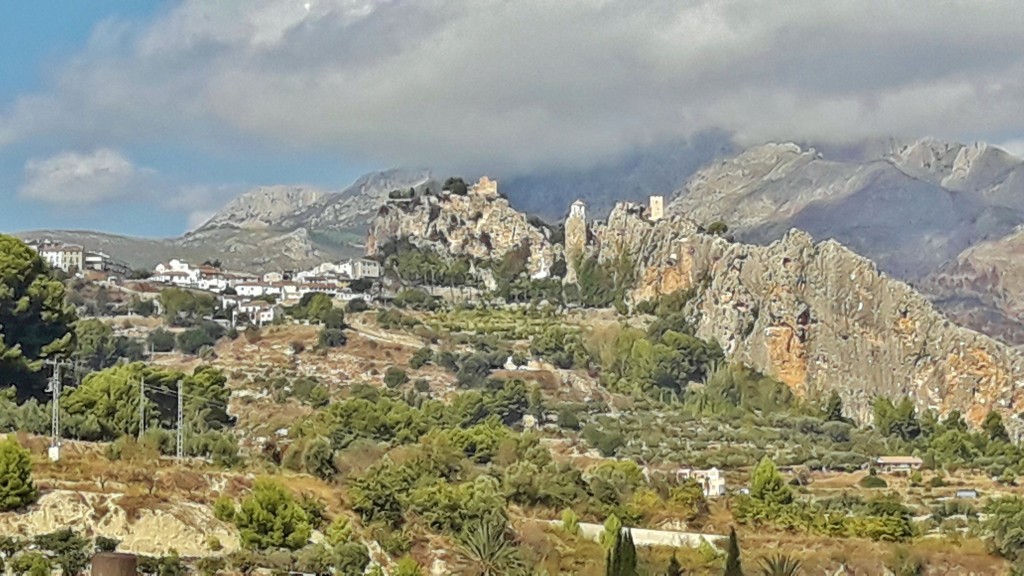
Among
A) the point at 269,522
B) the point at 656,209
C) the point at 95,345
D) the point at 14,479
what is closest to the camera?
the point at 14,479

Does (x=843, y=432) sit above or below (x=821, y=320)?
below

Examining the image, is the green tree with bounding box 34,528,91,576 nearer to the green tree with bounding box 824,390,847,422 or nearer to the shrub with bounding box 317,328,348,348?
the shrub with bounding box 317,328,348,348

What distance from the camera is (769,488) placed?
54781 mm

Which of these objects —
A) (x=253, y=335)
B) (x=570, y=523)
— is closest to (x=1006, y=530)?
(x=570, y=523)

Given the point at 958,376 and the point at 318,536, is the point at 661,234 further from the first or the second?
the point at 318,536

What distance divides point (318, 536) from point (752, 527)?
18247mm

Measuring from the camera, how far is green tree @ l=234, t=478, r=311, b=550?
37656mm

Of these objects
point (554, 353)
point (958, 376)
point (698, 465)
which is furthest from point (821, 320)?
point (698, 465)

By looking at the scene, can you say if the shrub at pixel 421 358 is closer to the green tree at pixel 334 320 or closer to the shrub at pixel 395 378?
the shrub at pixel 395 378

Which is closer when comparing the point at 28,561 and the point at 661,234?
the point at 28,561

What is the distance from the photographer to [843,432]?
81.8 metres

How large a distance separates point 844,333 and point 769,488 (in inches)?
1778

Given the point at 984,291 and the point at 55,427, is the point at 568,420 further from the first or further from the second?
the point at 984,291

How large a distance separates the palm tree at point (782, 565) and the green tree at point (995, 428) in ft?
133
